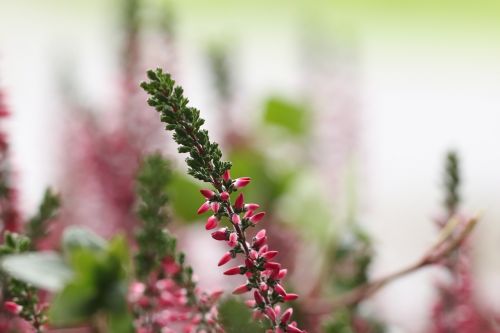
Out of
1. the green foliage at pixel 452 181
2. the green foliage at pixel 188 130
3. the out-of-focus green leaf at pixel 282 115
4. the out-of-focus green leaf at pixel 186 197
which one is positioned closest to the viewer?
the green foliage at pixel 188 130

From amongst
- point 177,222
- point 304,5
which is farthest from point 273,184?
→ point 304,5

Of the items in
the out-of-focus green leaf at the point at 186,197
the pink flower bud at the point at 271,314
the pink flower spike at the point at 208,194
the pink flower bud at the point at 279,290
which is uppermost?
the out-of-focus green leaf at the point at 186,197

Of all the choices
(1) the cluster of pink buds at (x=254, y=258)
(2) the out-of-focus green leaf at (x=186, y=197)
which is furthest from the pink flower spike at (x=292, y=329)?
(2) the out-of-focus green leaf at (x=186, y=197)

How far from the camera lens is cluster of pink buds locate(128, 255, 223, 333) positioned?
0.83 feet

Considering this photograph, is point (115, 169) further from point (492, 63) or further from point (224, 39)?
point (492, 63)

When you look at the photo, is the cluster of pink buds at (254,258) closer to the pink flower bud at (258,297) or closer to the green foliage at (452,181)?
the pink flower bud at (258,297)

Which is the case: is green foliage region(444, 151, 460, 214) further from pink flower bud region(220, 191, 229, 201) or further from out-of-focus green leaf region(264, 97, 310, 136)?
out-of-focus green leaf region(264, 97, 310, 136)

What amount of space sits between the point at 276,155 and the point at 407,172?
1.01 metres

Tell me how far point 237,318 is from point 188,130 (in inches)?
2.5

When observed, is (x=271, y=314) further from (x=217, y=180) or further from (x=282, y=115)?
(x=282, y=115)

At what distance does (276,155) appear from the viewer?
68 centimetres

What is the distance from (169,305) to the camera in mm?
273

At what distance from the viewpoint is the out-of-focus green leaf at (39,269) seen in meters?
0.27

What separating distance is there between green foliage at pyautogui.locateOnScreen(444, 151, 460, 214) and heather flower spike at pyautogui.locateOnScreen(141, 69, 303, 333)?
0.43ft
